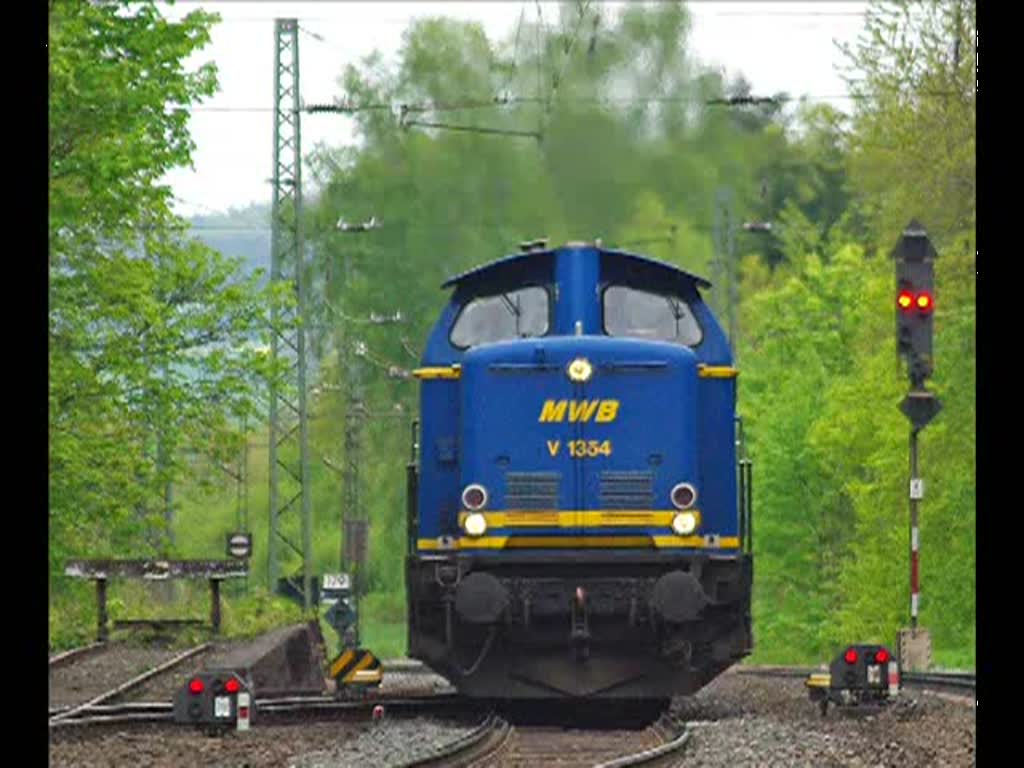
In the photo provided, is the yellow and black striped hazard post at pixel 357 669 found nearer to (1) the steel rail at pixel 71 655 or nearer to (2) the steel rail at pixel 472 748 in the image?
(2) the steel rail at pixel 472 748

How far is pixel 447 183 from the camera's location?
59.0 meters

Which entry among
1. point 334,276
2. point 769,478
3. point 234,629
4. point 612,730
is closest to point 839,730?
point 612,730

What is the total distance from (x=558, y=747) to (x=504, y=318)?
14.4ft

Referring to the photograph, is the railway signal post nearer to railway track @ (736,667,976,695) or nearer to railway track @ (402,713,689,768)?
railway track @ (736,667,976,695)

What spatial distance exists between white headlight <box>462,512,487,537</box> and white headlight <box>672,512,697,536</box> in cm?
158

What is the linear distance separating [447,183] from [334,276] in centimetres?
899

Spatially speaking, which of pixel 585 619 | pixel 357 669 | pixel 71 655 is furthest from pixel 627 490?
pixel 71 655

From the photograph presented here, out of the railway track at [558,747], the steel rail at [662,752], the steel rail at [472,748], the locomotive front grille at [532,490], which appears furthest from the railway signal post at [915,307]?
the steel rail at [472,748]

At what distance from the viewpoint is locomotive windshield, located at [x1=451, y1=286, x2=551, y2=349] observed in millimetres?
18594

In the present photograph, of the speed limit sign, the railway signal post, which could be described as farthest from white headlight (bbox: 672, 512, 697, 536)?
the speed limit sign

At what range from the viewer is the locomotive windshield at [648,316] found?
18.4 metres

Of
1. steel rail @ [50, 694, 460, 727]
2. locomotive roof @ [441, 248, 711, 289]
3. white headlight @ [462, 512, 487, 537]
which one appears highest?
locomotive roof @ [441, 248, 711, 289]

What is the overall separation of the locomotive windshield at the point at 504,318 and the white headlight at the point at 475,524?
170cm
